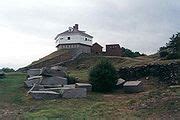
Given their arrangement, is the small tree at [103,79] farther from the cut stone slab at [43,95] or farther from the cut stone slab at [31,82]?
the cut stone slab at [31,82]

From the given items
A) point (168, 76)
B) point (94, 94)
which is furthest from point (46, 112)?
point (168, 76)

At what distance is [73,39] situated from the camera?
74.1 metres

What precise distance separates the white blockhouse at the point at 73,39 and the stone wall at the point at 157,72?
92.0 ft

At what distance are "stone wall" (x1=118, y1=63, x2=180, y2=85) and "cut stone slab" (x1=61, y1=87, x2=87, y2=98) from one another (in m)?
9.04

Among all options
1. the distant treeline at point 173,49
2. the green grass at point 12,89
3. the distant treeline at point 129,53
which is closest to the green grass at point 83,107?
the green grass at point 12,89

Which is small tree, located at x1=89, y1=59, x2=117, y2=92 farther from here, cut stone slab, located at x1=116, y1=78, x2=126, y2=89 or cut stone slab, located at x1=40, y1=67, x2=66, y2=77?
cut stone slab, located at x1=40, y1=67, x2=66, y2=77

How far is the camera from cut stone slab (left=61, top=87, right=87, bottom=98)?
36062 mm

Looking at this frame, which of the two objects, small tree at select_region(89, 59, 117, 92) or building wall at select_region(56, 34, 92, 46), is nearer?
small tree at select_region(89, 59, 117, 92)

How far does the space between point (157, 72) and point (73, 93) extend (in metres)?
10.7

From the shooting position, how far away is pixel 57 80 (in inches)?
1628

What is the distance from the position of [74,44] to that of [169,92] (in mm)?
41813

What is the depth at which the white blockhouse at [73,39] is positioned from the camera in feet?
243

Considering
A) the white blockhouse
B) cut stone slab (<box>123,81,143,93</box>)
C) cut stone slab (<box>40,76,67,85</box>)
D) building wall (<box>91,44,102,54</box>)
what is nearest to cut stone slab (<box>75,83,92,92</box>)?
cut stone slab (<box>40,76,67,85</box>)

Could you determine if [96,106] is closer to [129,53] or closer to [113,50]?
[113,50]
